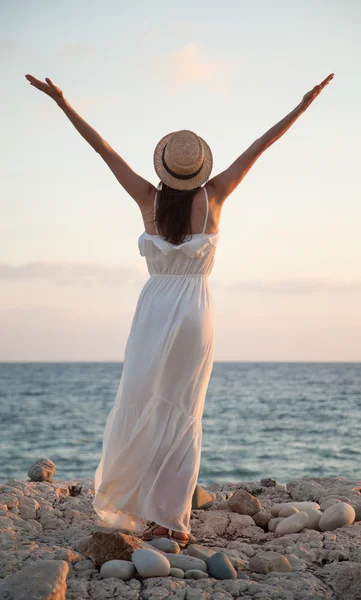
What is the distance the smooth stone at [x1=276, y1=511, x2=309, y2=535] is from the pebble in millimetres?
1190

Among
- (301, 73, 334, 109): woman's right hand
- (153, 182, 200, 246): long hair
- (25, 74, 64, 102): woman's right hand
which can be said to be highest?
(301, 73, 334, 109): woman's right hand

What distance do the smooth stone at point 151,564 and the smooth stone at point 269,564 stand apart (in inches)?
19.7

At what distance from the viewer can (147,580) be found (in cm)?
363

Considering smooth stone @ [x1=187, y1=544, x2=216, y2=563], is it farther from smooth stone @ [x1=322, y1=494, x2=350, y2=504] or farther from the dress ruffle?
the dress ruffle

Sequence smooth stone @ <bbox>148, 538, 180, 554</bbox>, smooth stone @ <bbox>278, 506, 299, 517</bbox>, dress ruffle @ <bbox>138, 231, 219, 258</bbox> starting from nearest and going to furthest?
smooth stone @ <bbox>148, 538, 180, 554</bbox>
dress ruffle @ <bbox>138, 231, 219, 258</bbox>
smooth stone @ <bbox>278, 506, 299, 517</bbox>

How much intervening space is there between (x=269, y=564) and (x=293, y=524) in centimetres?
108

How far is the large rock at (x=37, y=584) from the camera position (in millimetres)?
3188

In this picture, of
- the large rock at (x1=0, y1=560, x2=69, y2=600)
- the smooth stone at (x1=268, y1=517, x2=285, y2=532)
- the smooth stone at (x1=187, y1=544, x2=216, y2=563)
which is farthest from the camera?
the smooth stone at (x1=268, y1=517, x2=285, y2=532)

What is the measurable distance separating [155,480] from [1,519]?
3.43ft

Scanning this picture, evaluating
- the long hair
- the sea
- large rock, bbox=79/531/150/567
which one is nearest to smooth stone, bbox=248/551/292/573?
large rock, bbox=79/531/150/567

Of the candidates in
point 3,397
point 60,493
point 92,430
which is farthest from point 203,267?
point 3,397

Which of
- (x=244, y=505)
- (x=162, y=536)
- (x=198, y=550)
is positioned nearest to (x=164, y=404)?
(x=162, y=536)

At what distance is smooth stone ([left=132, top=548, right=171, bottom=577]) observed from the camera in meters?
3.68

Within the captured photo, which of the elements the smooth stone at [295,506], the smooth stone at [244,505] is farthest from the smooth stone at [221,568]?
the smooth stone at [295,506]
